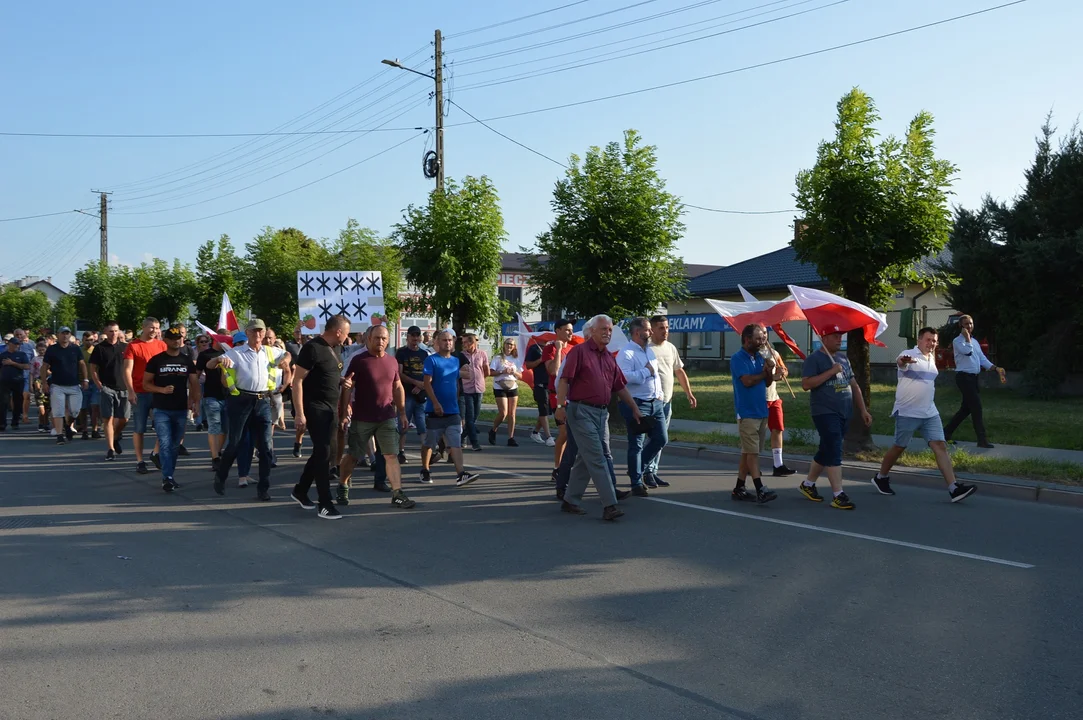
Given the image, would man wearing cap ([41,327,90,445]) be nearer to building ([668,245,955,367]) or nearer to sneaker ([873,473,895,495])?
sneaker ([873,473,895,495])

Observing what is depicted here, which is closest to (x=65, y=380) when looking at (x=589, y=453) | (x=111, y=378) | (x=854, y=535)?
(x=111, y=378)

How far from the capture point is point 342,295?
1666 cm

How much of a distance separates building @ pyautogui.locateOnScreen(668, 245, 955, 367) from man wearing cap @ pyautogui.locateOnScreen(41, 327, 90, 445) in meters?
19.4

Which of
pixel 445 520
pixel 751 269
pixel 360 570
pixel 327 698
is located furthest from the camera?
pixel 751 269

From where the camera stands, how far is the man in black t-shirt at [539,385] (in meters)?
13.3

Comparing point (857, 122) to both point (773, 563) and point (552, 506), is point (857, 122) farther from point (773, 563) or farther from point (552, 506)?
point (773, 563)

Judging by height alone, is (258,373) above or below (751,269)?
below

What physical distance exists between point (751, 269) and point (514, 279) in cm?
2824

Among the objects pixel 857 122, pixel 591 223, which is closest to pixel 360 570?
pixel 857 122

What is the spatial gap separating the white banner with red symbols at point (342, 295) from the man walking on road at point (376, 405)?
753 centimetres

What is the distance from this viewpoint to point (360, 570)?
646cm

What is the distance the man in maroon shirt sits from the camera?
820cm

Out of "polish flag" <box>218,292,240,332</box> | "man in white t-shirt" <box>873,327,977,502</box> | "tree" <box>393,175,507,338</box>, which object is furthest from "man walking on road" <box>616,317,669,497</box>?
"tree" <box>393,175,507,338</box>

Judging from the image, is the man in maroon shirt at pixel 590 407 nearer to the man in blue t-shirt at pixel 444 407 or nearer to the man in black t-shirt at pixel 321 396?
the man in blue t-shirt at pixel 444 407
